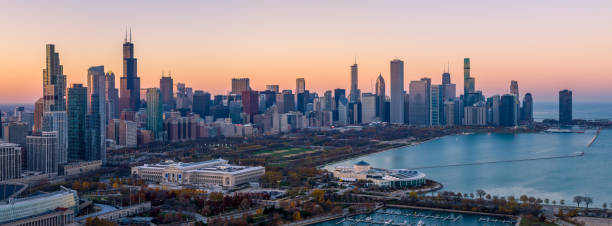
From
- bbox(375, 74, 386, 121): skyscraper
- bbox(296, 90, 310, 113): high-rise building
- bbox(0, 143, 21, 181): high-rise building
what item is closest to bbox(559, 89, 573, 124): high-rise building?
bbox(375, 74, 386, 121): skyscraper

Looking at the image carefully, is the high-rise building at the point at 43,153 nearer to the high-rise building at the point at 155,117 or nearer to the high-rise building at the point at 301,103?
the high-rise building at the point at 155,117

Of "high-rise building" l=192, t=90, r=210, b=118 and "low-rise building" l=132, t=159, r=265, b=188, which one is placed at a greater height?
"high-rise building" l=192, t=90, r=210, b=118

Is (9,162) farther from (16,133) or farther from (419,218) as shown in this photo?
(419,218)

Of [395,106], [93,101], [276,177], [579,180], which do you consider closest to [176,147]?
[93,101]

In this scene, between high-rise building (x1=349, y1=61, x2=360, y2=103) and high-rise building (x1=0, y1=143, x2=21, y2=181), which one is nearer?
high-rise building (x1=0, y1=143, x2=21, y2=181)

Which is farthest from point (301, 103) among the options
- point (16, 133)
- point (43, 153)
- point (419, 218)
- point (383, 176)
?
point (419, 218)

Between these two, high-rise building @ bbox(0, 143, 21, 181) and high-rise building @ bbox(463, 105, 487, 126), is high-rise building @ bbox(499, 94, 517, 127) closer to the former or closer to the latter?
high-rise building @ bbox(463, 105, 487, 126)

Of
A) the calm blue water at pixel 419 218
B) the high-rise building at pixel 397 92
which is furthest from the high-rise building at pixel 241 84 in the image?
the calm blue water at pixel 419 218

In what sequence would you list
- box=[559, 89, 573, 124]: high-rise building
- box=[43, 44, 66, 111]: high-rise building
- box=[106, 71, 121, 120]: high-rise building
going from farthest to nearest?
box=[559, 89, 573, 124]: high-rise building, box=[106, 71, 121, 120]: high-rise building, box=[43, 44, 66, 111]: high-rise building
